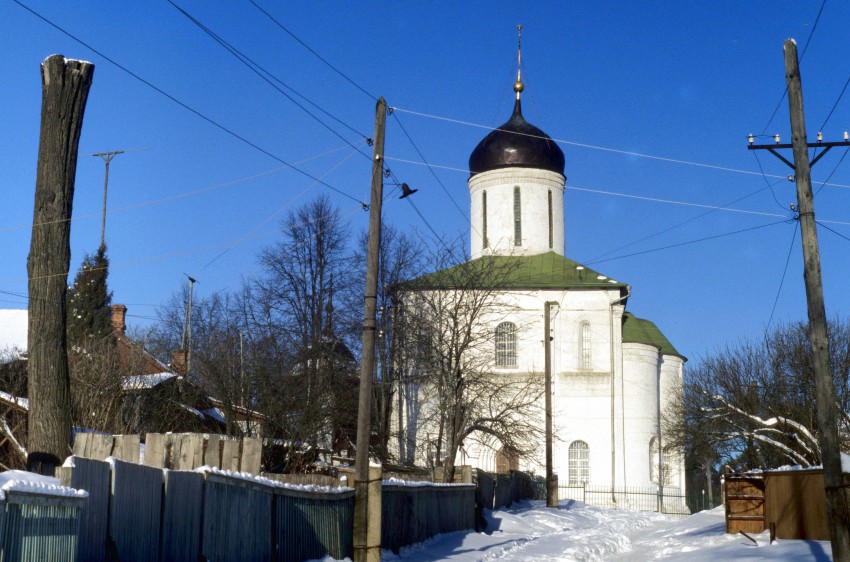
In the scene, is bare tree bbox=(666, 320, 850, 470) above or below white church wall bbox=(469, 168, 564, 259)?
below

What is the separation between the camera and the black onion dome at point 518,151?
50.8 m

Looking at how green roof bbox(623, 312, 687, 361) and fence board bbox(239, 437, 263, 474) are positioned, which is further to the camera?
green roof bbox(623, 312, 687, 361)

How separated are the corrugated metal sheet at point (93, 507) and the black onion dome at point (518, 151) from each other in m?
41.2

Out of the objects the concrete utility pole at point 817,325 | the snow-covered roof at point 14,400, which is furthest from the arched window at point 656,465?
the concrete utility pole at point 817,325

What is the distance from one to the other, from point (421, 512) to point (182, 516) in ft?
31.7

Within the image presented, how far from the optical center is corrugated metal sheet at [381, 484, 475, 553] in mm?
19016

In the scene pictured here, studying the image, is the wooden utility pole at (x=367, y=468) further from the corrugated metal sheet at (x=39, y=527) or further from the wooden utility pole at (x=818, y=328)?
the corrugated metal sheet at (x=39, y=527)

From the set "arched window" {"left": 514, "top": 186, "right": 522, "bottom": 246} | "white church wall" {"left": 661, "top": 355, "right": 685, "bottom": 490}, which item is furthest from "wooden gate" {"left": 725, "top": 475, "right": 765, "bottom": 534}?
"arched window" {"left": 514, "top": 186, "right": 522, "bottom": 246}

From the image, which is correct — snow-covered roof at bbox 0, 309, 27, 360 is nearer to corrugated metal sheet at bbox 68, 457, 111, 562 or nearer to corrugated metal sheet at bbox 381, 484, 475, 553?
corrugated metal sheet at bbox 381, 484, 475, 553

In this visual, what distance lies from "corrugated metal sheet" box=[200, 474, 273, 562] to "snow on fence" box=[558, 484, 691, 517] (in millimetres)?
33204

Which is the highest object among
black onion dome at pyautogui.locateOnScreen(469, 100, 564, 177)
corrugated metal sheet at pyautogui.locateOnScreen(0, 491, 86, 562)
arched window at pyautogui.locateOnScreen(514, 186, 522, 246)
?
black onion dome at pyautogui.locateOnScreen(469, 100, 564, 177)

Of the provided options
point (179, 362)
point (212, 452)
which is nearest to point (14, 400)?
point (212, 452)

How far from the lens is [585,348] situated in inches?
1912

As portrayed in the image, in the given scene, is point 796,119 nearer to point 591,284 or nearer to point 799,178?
point 799,178
